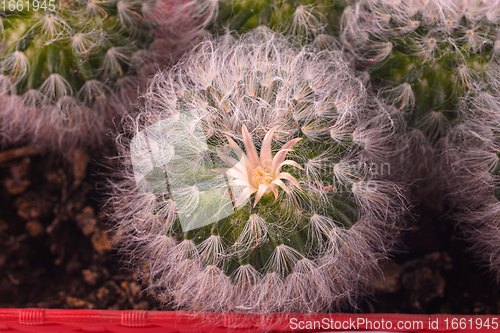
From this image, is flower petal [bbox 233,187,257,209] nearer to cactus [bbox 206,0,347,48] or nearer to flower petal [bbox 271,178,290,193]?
flower petal [bbox 271,178,290,193]

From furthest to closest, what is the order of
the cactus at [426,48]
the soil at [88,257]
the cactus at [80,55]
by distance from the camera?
the soil at [88,257]
the cactus at [80,55]
the cactus at [426,48]

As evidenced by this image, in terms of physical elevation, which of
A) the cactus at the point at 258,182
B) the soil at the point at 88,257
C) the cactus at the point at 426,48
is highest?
the cactus at the point at 426,48

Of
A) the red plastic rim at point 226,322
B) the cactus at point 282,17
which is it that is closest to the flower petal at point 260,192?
the red plastic rim at point 226,322

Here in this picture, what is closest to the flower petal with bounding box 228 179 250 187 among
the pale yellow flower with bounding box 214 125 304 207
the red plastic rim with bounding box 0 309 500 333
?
the pale yellow flower with bounding box 214 125 304 207

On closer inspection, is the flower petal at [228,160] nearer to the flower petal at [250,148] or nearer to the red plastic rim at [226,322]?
the flower petal at [250,148]

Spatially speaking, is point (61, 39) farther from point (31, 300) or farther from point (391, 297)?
point (391, 297)

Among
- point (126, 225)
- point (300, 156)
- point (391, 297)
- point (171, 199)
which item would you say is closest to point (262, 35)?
point (300, 156)
